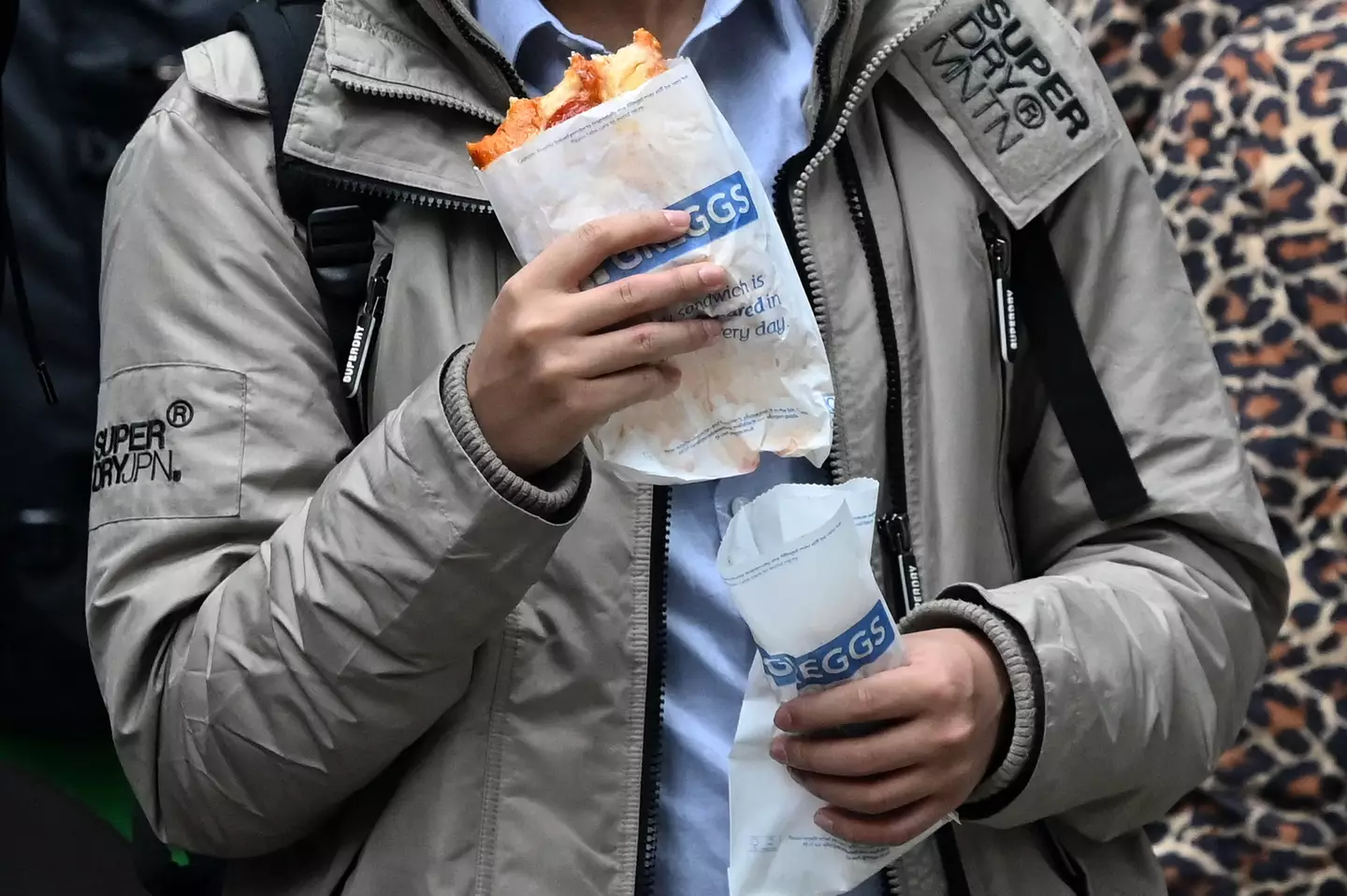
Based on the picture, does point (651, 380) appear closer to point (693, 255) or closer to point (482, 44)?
point (693, 255)

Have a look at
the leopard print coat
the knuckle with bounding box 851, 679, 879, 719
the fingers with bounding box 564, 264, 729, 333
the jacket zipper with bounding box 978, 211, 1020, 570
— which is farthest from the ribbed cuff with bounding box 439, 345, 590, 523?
the leopard print coat

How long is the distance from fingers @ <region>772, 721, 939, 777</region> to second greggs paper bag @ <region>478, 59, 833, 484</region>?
0.18 metres

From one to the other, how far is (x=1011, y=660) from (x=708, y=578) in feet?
0.73

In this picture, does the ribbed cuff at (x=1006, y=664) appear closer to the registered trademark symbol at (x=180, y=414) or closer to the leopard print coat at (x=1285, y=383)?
→ the registered trademark symbol at (x=180, y=414)

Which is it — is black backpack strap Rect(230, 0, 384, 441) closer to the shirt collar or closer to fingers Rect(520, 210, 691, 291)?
the shirt collar

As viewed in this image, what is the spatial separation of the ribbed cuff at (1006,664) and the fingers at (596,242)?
→ 1.12 feet

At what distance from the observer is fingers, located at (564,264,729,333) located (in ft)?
2.73

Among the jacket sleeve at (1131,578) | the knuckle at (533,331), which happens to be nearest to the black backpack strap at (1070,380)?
the jacket sleeve at (1131,578)

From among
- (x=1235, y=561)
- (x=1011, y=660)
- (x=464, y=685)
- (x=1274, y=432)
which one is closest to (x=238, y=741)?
(x=464, y=685)

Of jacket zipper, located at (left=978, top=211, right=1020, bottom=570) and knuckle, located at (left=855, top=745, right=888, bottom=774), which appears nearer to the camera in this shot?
knuckle, located at (left=855, top=745, right=888, bottom=774)

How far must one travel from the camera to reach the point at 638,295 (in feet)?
2.73

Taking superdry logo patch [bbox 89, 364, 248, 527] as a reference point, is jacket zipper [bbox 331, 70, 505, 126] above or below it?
above

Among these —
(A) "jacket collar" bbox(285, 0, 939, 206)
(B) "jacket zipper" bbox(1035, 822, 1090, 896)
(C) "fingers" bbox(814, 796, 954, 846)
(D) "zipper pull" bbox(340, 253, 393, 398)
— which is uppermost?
(A) "jacket collar" bbox(285, 0, 939, 206)

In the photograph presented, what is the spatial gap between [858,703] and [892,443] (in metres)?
0.24
